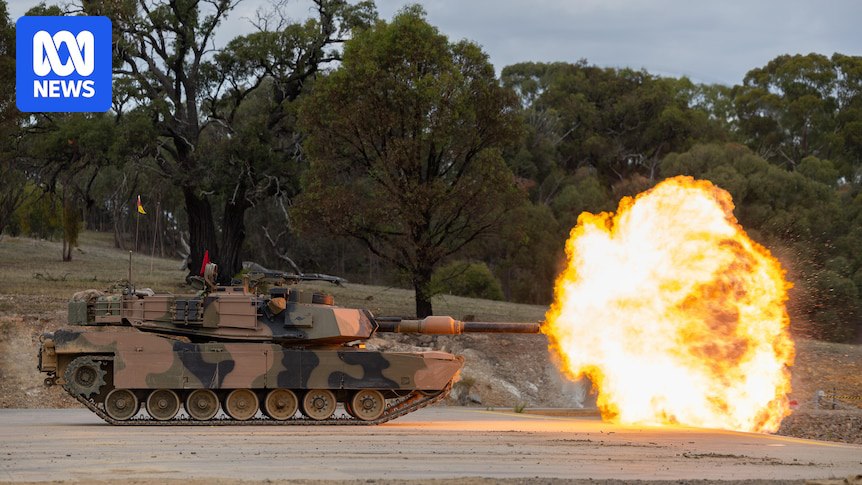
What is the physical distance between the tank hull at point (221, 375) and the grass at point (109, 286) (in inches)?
536

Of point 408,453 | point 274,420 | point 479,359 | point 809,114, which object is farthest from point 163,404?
point 809,114

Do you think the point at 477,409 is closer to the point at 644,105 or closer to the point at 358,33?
the point at 358,33

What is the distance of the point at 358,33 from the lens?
155 ft

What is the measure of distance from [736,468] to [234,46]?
3824 centimetres

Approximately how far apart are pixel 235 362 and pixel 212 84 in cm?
2920

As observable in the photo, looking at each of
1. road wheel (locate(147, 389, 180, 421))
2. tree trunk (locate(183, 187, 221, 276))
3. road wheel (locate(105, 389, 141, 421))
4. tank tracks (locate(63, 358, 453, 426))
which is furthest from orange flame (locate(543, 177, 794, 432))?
tree trunk (locate(183, 187, 221, 276))

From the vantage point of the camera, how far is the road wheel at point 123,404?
25953mm

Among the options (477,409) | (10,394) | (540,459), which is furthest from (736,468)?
(10,394)

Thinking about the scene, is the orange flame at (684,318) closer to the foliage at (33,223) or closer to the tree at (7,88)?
the tree at (7,88)

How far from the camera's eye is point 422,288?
152 feet

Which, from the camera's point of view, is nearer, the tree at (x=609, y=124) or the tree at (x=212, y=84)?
the tree at (x=212, y=84)

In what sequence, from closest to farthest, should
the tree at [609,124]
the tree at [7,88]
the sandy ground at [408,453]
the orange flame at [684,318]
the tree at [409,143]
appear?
the sandy ground at [408,453] < the orange flame at [684,318] < the tree at [409,143] < the tree at [7,88] < the tree at [609,124]

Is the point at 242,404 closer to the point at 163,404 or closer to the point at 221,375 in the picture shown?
the point at 221,375

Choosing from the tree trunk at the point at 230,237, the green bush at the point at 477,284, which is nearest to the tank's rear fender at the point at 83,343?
the tree trunk at the point at 230,237
